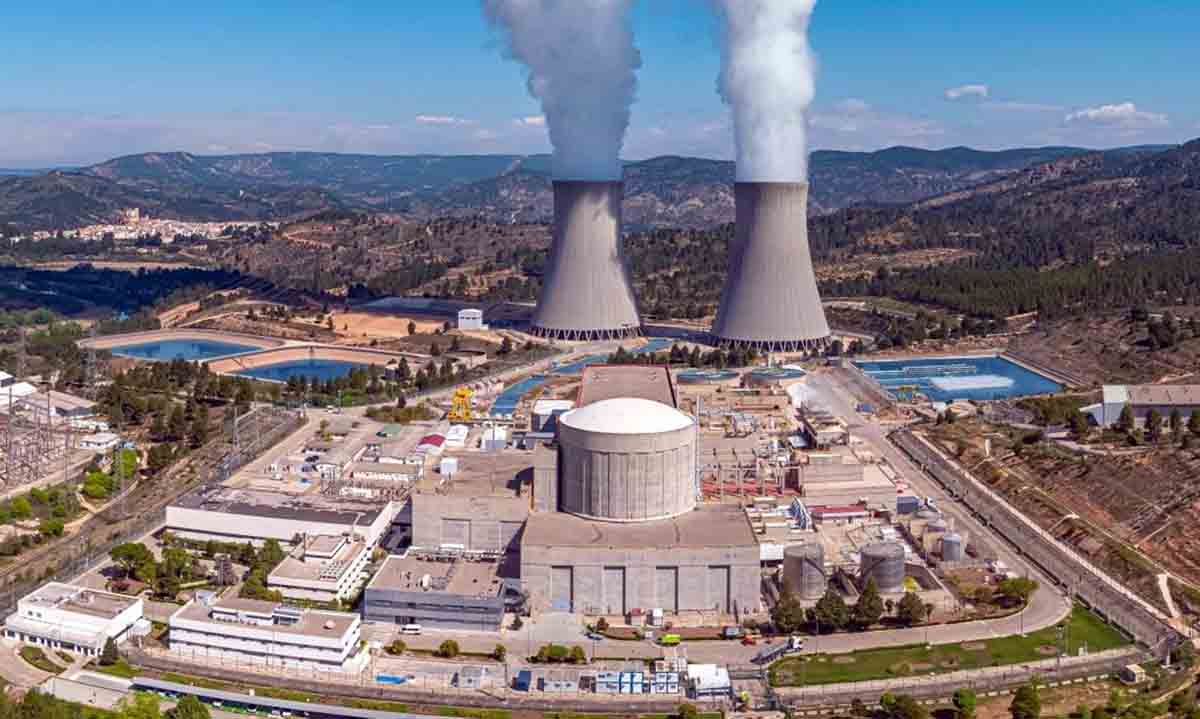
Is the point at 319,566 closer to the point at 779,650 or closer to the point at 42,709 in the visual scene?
the point at 42,709

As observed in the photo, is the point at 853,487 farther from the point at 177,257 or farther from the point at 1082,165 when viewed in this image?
the point at 1082,165

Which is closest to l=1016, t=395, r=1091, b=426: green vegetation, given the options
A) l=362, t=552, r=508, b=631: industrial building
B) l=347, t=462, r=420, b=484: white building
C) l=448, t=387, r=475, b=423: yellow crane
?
l=448, t=387, r=475, b=423: yellow crane

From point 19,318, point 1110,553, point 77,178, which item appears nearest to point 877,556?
point 1110,553

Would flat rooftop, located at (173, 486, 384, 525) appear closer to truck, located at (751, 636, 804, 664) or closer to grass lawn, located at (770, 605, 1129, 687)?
truck, located at (751, 636, 804, 664)

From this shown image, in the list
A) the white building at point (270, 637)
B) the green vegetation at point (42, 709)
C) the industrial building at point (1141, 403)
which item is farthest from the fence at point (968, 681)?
the industrial building at point (1141, 403)

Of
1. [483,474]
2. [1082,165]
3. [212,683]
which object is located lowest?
[212,683]
